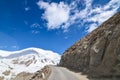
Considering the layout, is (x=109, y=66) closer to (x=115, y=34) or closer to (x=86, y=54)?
(x=115, y=34)

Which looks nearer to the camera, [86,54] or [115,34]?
[115,34]

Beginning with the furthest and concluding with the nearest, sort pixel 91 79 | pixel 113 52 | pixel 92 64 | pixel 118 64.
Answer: pixel 92 64 → pixel 91 79 → pixel 113 52 → pixel 118 64

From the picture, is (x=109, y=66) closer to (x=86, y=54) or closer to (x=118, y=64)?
(x=118, y=64)

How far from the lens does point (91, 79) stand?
25.6m

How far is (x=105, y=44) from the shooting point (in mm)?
25656

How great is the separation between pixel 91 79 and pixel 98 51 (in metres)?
4.08

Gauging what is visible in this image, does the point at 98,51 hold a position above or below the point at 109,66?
above

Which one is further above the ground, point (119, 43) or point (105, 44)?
point (105, 44)

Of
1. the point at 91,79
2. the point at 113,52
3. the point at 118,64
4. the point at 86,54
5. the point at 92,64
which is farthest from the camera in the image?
the point at 86,54

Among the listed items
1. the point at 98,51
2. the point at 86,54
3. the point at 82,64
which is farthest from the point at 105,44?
the point at 82,64

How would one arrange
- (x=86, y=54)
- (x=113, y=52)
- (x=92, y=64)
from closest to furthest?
1. (x=113, y=52)
2. (x=92, y=64)
3. (x=86, y=54)

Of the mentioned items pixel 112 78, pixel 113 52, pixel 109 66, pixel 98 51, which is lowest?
pixel 112 78

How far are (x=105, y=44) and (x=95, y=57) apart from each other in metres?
2.66

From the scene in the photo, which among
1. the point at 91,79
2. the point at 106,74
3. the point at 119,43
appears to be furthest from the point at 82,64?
the point at 119,43
